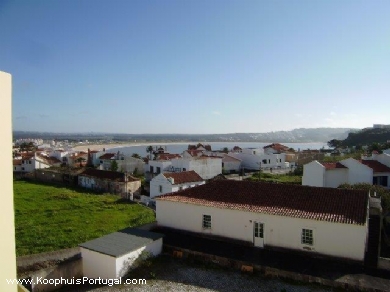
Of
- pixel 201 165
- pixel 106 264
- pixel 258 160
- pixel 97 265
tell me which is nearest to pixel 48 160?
pixel 201 165

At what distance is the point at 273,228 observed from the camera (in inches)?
604

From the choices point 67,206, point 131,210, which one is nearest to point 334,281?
point 131,210

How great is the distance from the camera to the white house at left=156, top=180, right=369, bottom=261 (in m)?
14.0

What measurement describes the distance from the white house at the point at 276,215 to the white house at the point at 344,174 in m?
14.0

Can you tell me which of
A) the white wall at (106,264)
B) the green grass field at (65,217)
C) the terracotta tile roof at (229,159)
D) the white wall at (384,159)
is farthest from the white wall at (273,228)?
the terracotta tile roof at (229,159)

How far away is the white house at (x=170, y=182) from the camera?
32500 mm

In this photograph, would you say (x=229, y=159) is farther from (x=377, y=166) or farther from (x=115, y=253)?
(x=115, y=253)

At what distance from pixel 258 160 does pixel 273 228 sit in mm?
41684

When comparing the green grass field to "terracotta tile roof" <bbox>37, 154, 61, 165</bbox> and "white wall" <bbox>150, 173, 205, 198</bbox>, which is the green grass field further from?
"terracotta tile roof" <bbox>37, 154, 61, 165</bbox>

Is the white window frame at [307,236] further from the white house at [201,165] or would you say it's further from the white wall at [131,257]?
the white house at [201,165]

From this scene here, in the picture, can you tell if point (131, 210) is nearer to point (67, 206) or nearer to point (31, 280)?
point (67, 206)

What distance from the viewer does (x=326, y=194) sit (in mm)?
16375

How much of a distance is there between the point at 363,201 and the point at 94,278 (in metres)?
12.8

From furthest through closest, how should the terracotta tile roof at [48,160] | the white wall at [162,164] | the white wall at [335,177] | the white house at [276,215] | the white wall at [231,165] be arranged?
the terracotta tile roof at [48,160]
the white wall at [231,165]
the white wall at [162,164]
the white wall at [335,177]
the white house at [276,215]
